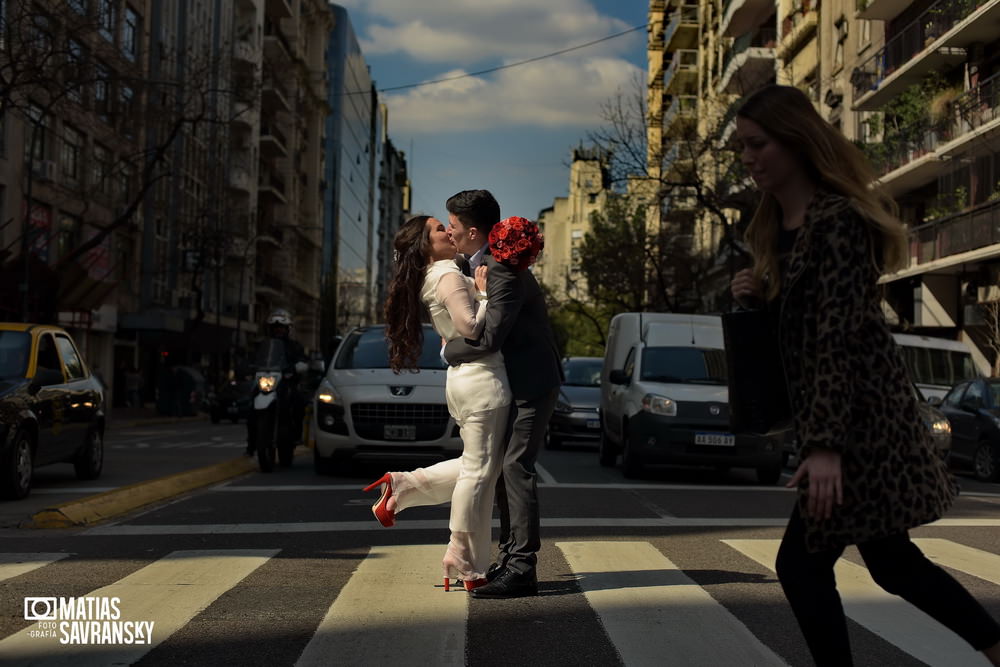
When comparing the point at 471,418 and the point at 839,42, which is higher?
the point at 839,42

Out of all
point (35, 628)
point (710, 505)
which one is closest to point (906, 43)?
point (710, 505)

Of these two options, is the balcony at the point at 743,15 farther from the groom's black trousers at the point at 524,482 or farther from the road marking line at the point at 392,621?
the groom's black trousers at the point at 524,482

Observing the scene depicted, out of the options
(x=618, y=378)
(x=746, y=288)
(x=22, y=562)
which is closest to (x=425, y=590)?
(x=22, y=562)

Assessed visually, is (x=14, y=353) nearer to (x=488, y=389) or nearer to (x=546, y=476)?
(x=546, y=476)

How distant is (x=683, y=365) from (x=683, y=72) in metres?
51.6

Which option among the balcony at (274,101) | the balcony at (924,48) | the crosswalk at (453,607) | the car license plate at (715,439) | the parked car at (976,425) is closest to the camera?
the crosswalk at (453,607)

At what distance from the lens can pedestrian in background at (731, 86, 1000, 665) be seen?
10.9ft

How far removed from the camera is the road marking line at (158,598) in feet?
14.9

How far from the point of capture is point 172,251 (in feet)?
174

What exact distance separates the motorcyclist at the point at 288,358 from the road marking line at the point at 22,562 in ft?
23.6

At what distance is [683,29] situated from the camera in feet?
218

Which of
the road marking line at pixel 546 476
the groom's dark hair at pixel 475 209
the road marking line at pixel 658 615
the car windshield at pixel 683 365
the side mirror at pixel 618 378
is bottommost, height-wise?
the road marking line at pixel 546 476

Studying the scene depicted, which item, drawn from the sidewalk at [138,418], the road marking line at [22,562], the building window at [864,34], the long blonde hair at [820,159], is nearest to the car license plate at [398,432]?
the road marking line at [22,562]

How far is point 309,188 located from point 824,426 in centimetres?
8960
